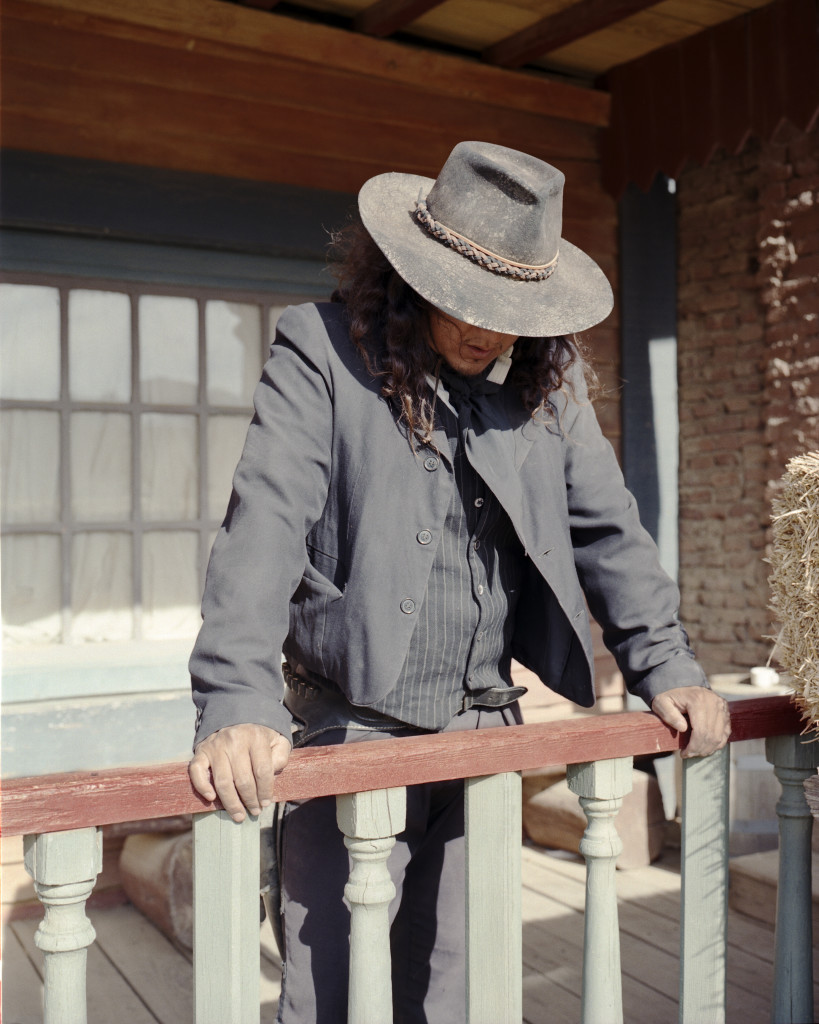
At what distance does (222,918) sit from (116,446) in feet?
9.07

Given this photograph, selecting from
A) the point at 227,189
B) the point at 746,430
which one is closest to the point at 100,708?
the point at 227,189

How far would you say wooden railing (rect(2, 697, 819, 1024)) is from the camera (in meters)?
1.27

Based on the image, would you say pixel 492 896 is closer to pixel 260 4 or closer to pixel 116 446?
pixel 116 446

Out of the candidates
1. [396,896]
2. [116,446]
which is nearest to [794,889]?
[396,896]

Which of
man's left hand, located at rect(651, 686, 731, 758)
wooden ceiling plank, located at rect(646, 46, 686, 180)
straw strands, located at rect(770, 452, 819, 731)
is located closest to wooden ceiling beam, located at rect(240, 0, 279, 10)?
wooden ceiling plank, located at rect(646, 46, 686, 180)

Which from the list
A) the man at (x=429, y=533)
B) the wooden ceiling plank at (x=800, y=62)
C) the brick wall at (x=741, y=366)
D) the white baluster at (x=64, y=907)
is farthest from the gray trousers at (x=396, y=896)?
the brick wall at (x=741, y=366)

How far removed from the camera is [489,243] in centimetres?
160

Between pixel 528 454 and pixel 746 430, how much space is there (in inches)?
122

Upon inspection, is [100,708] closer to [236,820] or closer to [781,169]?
[236,820]

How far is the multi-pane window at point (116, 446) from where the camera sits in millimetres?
3701

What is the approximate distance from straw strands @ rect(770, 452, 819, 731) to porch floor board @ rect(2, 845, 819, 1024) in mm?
1465

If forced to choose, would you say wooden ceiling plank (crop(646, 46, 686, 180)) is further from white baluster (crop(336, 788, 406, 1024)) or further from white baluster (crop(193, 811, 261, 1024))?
white baluster (crop(193, 811, 261, 1024))

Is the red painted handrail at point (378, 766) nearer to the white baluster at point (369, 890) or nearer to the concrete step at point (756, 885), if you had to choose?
the white baluster at point (369, 890)

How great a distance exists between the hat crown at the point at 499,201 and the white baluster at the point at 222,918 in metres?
0.96
